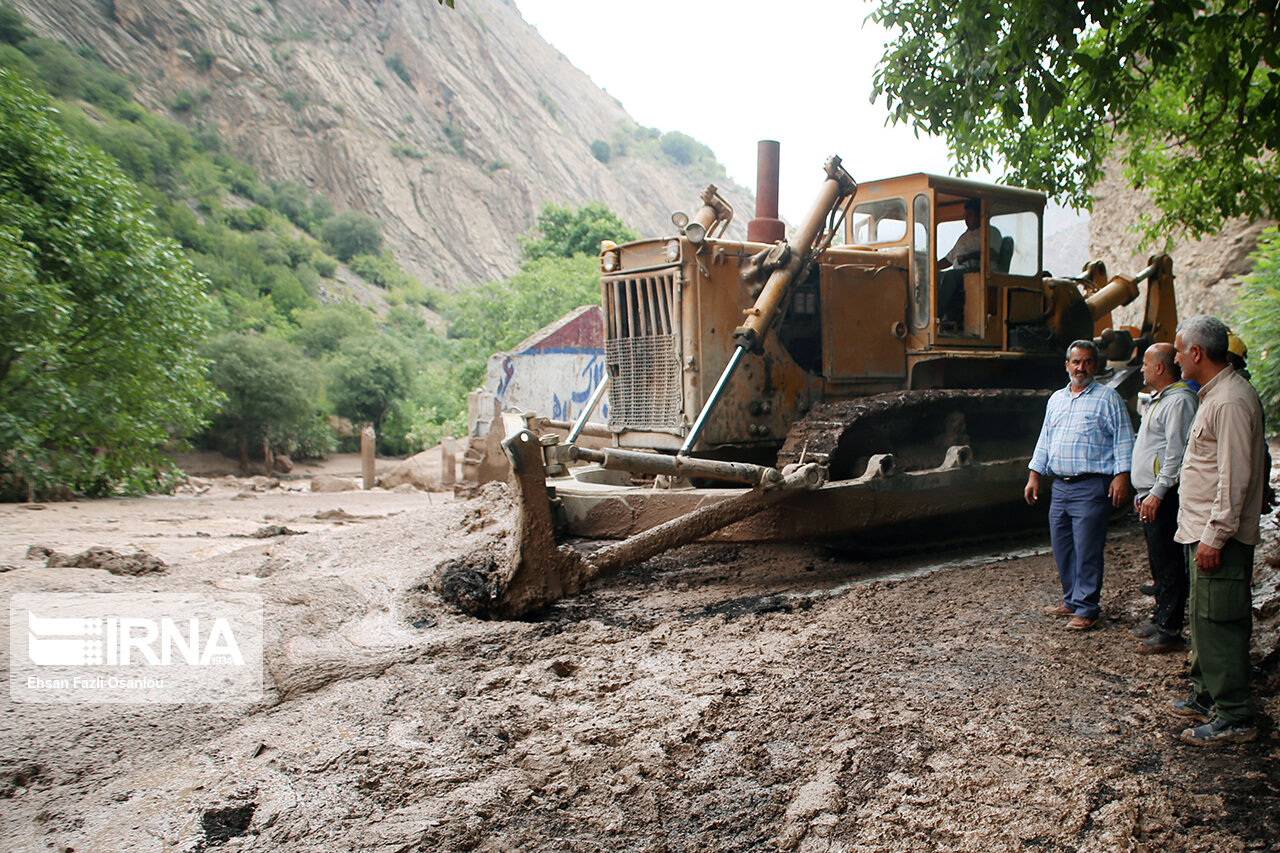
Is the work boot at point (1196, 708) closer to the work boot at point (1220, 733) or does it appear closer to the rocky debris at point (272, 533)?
the work boot at point (1220, 733)

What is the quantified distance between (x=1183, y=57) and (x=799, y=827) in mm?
6346

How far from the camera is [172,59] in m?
53.4

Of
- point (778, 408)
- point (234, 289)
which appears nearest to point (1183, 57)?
point (778, 408)

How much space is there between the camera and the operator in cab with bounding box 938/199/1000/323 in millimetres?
6949

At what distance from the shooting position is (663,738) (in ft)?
10.3

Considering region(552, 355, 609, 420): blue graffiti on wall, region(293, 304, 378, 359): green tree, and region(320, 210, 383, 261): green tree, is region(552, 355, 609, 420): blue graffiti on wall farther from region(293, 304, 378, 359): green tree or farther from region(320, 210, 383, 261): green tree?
region(320, 210, 383, 261): green tree

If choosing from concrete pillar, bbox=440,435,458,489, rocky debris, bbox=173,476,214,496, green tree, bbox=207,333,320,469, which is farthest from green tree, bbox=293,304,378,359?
concrete pillar, bbox=440,435,458,489

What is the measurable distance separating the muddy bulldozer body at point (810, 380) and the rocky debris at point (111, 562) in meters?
2.73

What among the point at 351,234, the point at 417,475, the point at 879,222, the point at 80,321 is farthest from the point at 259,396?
the point at 351,234

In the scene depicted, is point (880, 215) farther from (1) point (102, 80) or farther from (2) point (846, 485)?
(1) point (102, 80)

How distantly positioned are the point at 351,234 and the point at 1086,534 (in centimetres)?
5364

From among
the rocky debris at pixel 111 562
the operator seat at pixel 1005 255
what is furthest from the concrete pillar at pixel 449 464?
the operator seat at pixel 1005 255

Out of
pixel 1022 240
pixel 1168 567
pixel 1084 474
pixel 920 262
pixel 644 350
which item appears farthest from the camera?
pixel 1022 240

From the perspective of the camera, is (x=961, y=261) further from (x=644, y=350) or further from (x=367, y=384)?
(x=367, y=384)
